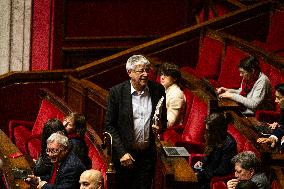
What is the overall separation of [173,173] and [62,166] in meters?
0.38

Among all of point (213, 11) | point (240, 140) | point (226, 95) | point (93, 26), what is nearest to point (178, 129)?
point (226, 95)

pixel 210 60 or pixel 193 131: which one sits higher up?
pixel 210 60

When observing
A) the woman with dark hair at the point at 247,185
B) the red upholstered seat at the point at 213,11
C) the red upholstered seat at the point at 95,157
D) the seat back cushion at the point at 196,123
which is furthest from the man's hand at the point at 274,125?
the red upholstered seat at the point at 213,11

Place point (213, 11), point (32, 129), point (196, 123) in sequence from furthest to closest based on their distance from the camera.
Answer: point (213, 11) < point (32, 129) < point (196, 123)

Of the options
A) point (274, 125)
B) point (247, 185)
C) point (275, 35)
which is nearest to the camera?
point (247, 185)

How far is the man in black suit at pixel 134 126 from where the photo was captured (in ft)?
7.54

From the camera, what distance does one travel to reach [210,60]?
3762mm

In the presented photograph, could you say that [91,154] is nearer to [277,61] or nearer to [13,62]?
[277,61]

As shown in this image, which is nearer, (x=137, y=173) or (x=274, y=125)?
(x=137, y=173)

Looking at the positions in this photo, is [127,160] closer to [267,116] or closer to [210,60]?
[267,116]

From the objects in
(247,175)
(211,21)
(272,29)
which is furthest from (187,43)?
(247,175)

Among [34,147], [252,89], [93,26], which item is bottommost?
[34,147]

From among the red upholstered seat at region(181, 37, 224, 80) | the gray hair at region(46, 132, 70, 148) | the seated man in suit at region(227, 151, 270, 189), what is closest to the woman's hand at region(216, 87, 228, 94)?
the red upholstered seat at region(181, 37, 224, 80)

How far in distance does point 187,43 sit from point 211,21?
0.18 meters
